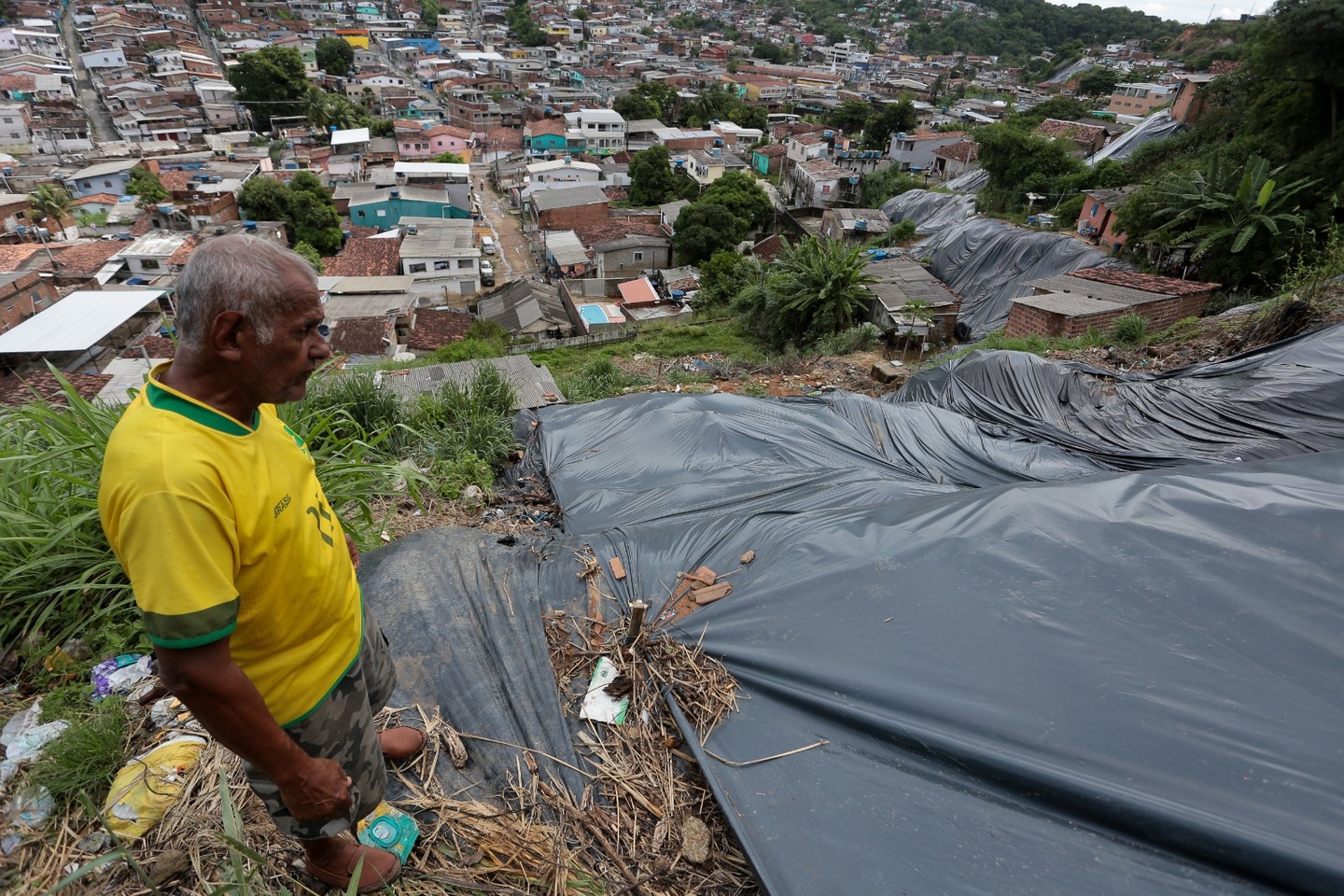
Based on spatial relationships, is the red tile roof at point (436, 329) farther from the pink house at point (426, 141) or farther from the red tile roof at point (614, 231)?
the pink house at point (426, 141)

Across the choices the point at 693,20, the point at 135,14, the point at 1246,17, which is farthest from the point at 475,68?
the point at 1246,17

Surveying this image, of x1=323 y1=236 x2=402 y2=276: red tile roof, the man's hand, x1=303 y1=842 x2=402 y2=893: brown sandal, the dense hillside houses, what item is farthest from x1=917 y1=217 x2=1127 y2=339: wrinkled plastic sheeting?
x1=323 y1=236 x2=402 y2=276: red tile roof

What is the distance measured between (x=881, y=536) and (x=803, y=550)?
0.30 meters

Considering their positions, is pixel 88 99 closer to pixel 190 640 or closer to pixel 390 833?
pixel 390 833

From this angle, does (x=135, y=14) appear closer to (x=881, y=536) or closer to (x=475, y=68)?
(x=475, y=68)

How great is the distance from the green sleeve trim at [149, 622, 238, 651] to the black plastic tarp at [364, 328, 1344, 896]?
3.46 ft

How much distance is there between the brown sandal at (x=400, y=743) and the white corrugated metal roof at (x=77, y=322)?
49.0 feet

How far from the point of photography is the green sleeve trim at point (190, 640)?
1.03 meters

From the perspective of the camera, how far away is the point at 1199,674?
1.65 meters

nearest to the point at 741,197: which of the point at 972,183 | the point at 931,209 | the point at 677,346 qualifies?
the point at 931,209

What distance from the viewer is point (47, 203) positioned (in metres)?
22.1

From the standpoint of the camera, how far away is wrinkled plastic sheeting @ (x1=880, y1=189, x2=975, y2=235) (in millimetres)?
17500

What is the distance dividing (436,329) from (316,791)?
16.3 metres

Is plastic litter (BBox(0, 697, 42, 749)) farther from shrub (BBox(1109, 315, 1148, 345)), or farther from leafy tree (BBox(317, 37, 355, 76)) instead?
leafy tree (BBox(317, 37, 355, 76))
